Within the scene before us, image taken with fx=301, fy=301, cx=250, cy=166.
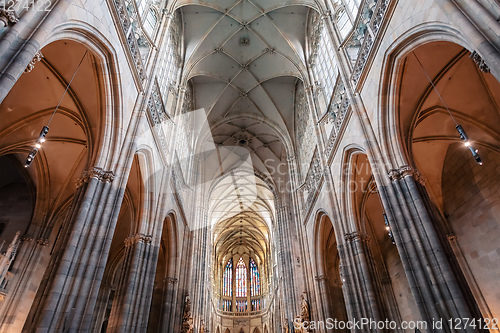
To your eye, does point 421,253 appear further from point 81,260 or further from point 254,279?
point 254,279

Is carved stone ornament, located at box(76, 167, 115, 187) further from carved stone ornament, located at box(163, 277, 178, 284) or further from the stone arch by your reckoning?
carved stone ornament, located at box(163, 277, 178, 284)

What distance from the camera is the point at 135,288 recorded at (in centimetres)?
963

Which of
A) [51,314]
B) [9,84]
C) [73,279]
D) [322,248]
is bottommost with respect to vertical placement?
[51,314]

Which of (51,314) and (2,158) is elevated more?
(2,158)

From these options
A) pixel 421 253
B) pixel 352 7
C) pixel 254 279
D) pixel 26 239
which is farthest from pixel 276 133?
pixel 254 279

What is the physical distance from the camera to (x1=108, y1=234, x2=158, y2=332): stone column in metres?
8.95

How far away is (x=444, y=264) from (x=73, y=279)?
24.3ft

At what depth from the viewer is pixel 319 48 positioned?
15898 mm

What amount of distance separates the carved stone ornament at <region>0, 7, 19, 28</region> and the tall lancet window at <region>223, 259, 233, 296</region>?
43.6 metres

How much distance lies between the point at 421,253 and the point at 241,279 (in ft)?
136

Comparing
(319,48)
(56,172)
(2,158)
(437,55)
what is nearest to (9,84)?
(437,55)

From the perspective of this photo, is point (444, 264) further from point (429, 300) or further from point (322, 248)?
point (322, 248)

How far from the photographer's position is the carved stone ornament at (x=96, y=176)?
7.17 m

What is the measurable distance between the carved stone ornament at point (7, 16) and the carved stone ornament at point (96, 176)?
363 centimetres
